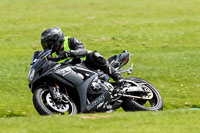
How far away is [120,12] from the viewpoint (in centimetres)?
3203

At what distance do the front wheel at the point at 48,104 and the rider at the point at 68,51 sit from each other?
82 centimetres

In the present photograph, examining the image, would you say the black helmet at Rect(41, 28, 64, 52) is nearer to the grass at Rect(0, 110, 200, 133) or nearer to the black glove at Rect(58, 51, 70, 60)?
the black glove at Rect(58, 51, 70, 60)

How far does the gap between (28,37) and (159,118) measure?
616 inches

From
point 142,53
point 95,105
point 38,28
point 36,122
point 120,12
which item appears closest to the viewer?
point 36,122

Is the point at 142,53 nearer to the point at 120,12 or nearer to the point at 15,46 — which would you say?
the point at 15,46

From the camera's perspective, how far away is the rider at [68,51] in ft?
30.4

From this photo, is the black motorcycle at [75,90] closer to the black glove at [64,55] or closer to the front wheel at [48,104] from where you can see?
the front wheel at [48,104]

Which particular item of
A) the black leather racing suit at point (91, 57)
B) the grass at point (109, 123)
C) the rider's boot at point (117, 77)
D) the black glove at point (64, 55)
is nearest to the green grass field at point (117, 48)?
the grass at point (109, 123)

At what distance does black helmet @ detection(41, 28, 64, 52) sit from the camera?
30.3ft

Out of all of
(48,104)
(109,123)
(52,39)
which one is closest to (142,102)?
(109,123)

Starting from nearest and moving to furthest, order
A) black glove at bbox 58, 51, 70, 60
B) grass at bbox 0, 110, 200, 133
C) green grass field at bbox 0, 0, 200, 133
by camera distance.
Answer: grass at bbox 0, 110, 200, 133
green grass field at bbox 0, 0, 200, 133
black glove at bbox 58, 51, 70, 60

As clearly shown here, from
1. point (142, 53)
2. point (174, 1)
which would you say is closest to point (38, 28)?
point (142, 53)

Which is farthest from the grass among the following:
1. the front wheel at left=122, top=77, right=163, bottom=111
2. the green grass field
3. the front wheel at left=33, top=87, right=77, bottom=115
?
the front wheel at left=122, top=77, right=163, bottom=111

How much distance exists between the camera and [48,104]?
8.98m
